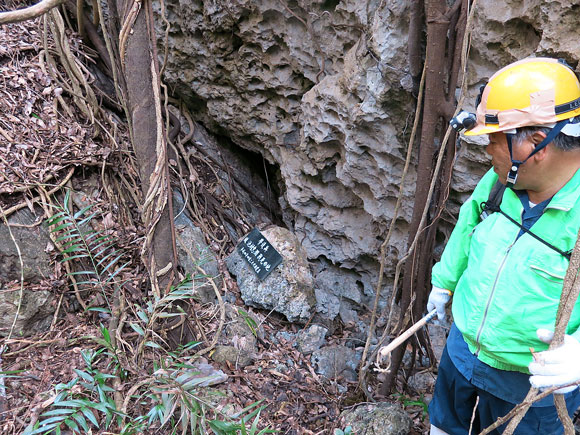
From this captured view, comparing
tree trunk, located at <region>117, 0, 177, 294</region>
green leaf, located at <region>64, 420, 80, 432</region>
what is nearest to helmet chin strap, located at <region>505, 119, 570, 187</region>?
tree trunk, located at <region>117, 0, 177, 294</region>

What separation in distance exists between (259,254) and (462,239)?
61.5 inches

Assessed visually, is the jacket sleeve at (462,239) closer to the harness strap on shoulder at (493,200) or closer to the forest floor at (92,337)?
the harness strap on shoulder at (493,200)

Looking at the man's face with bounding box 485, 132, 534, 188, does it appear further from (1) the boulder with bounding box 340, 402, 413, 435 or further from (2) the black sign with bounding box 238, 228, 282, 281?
(2) the black sign with bounding box 238, 228, 282, 281

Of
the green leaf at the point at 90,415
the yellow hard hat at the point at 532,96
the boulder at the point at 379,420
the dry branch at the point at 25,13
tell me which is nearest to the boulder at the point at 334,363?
the boulder at the point at 379,420

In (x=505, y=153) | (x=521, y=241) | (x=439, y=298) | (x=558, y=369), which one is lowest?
(x=439, y=298)

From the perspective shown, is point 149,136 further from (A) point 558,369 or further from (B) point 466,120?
(A) point 558,369

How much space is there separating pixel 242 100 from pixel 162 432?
244 cm

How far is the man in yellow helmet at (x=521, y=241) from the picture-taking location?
132 centimetres

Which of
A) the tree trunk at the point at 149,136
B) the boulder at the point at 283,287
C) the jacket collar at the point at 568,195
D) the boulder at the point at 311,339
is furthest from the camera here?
the boulder at the point at 283,287

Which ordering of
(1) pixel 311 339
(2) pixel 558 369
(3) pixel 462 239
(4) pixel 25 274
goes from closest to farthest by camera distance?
1. (2) pixel 558 369
2. (3) pixel 462 239
3. (4) pixel 25 274
4. (1) pixel 311 339

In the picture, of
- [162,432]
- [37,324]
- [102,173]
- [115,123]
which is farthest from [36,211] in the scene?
[162,432]

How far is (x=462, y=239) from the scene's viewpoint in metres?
1.71

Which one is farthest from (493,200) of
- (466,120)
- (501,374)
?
(501,374)

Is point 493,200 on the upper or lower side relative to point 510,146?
lower
